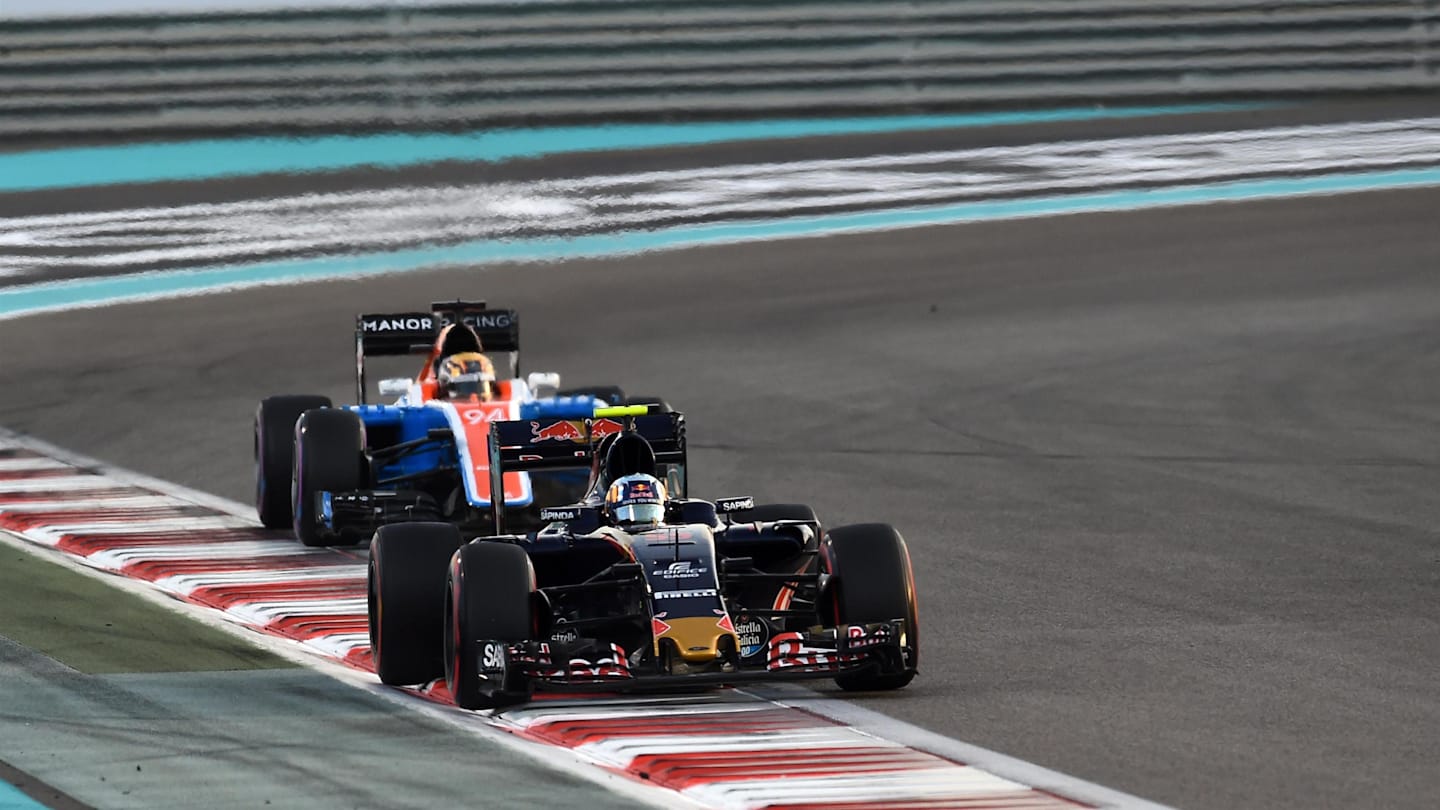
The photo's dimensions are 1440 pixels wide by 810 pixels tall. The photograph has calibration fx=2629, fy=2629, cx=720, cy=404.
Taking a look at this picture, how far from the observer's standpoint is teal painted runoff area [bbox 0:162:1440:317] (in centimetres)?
2409

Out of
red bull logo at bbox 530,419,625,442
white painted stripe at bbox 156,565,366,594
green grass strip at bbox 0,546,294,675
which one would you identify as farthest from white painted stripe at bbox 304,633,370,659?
white painted stripe at bbox 156,565,366,594

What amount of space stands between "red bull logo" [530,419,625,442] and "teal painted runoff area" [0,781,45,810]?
138 inches

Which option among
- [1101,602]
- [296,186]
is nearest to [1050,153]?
[296,186]

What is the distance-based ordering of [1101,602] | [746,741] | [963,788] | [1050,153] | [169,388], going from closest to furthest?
1. [963,788]
2. [746,741]
3. [1101,602]
4. [169,388]
5. [1050,153]

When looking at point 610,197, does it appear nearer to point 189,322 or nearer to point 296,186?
point 296,186

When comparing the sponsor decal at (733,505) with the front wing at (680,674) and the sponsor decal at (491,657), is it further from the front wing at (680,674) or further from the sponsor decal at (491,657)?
the sponsor decal at (491,657)

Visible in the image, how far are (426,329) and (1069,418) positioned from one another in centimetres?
453

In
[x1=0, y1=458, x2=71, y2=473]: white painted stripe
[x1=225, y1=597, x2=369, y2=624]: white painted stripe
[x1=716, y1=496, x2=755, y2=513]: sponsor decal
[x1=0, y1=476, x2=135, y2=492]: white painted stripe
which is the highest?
[x1=716, y1=496, x2=755, y2=513]: sponsor decal

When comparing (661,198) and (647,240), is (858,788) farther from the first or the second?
(661,198)

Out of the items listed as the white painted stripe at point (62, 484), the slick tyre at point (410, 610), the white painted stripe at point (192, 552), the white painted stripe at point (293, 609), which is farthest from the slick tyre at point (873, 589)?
the white painted stripe at point (62, 484)

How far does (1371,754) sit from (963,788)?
4.79ft

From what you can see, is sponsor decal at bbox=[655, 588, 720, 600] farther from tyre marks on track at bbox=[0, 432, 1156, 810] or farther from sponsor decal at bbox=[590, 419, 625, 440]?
sponsor decal at bbox=[590, 419, 625, 440]

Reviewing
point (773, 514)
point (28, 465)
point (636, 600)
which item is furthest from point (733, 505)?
point (28, 465)

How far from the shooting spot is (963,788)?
8.63 m
